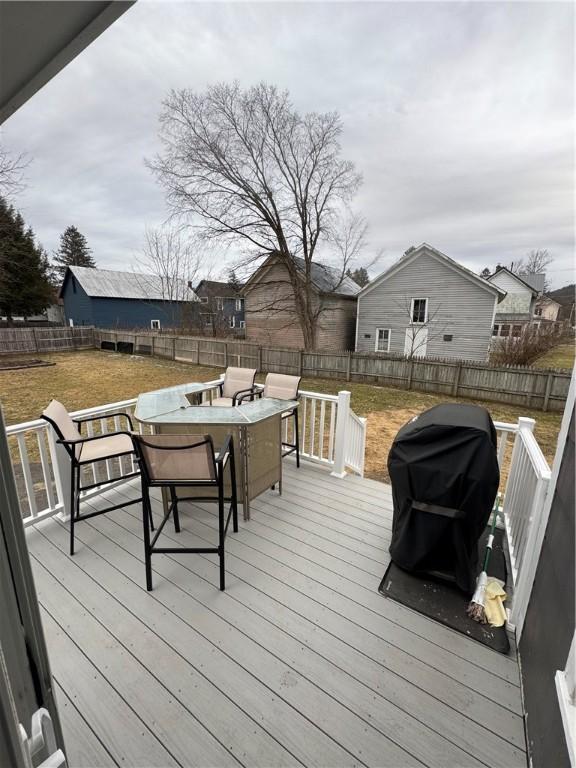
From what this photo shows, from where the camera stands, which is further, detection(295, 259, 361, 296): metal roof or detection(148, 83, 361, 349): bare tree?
detection(295, 259, 361, 296): metal roof

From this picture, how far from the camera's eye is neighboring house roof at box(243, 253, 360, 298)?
12625mm

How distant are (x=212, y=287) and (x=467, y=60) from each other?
17710 mm

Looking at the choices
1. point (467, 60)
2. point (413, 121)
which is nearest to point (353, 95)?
point (413, 121)

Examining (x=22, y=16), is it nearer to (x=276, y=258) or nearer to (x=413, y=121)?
(x=413, y=121)

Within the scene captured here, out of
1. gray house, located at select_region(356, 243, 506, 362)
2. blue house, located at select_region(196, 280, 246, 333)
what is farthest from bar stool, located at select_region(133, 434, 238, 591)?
blue house, located at select_region(196, 280, 246, 333)

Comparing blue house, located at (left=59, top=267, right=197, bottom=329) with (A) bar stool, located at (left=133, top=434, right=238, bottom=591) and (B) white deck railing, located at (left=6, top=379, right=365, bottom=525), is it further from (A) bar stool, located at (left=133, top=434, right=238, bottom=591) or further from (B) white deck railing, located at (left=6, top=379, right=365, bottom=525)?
(A) bar stool, located at (left=133, top=434, right=238, bottom=591)

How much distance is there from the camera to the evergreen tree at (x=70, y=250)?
31.7 m

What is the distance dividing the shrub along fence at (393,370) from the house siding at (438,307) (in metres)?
4.24

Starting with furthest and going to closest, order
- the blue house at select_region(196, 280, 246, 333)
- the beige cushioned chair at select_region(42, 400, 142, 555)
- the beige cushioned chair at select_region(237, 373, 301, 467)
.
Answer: the blue house at select_region(196, 280, 246, 333), the beige cushioned chair at select_region(237, 373, 301, 467), the beige cushioned chair at select_region(42, 400, 142, 555)

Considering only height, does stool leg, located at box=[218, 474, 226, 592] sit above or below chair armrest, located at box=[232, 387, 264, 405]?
below

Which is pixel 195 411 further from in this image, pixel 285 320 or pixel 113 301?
pixel 113 301

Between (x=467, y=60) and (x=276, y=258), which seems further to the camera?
(x=276, y=258)

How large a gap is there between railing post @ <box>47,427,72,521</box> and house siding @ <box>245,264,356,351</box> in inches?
477

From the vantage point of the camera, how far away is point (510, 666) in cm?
172
